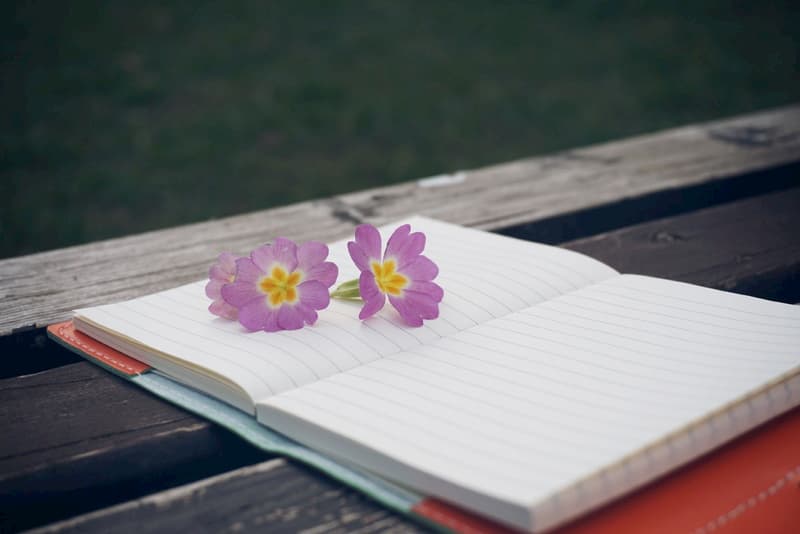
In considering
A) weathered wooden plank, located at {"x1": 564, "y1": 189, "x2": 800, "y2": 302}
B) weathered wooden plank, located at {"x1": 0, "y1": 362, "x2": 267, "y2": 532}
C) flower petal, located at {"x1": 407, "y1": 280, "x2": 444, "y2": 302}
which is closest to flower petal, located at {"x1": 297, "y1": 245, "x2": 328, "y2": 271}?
flower petal, located at {"x1": 407, "y1": 280, "x2": 444, "y2": 302}

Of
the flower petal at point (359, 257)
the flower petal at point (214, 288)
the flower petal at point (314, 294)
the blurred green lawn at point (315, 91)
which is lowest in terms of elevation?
the flower petal at point (314, 294)

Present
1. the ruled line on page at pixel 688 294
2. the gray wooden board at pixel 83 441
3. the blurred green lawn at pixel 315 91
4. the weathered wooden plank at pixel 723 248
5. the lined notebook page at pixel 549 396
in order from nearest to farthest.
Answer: the lined notebook page at pixel 549 396
the gray wooden board at pixel 83 441
the ruled line on page at pixel 688 294
the weathered wooden plank at pixel 723 248
the blurred green lawn at pixel 315 91

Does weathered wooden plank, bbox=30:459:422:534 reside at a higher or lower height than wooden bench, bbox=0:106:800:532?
lower

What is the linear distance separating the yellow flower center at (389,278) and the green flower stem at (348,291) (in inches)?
1.4

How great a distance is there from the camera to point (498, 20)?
597cm

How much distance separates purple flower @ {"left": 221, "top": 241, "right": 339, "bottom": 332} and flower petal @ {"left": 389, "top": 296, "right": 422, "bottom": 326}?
0.25 ft

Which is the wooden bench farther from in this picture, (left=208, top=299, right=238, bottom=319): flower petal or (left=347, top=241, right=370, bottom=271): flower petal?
(left=347, top=241, right=370, bottom=271): flower petal

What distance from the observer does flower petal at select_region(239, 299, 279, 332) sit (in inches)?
40.3

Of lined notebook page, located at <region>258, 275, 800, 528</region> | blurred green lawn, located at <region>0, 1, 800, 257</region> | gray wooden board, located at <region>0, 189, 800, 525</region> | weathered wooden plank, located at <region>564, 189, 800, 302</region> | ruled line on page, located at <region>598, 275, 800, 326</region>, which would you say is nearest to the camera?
lined notebook page, located at <region>258, 275, 800, 528</region>

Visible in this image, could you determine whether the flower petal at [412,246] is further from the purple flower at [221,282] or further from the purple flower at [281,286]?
the purple flower at [221,282]

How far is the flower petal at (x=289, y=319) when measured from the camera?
102 cm

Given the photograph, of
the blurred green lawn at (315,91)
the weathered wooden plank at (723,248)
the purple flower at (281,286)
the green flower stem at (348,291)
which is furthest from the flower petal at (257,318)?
the blurred green lawn at (315,91)

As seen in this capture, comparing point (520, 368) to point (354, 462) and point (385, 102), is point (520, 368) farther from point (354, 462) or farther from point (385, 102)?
point (385, 102)

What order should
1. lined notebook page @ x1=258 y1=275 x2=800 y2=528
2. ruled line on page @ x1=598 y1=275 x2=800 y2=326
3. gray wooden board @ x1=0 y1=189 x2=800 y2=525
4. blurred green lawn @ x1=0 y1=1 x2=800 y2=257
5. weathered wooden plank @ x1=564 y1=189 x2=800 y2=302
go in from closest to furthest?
lined notebook page @ x1=258 y1=275 x2=800 y2=528 → gray wooden board @ x1=0 y1=189 x2=800 y2=525 → ruled line on page @ x1=598 y1=275 x2=800 y2=326 → weathered wooden plank @ x1=564 y1=189 x2=800 y2=302 → blurred green lawn @ x1=0 y1=1 x2=800 y2=257
